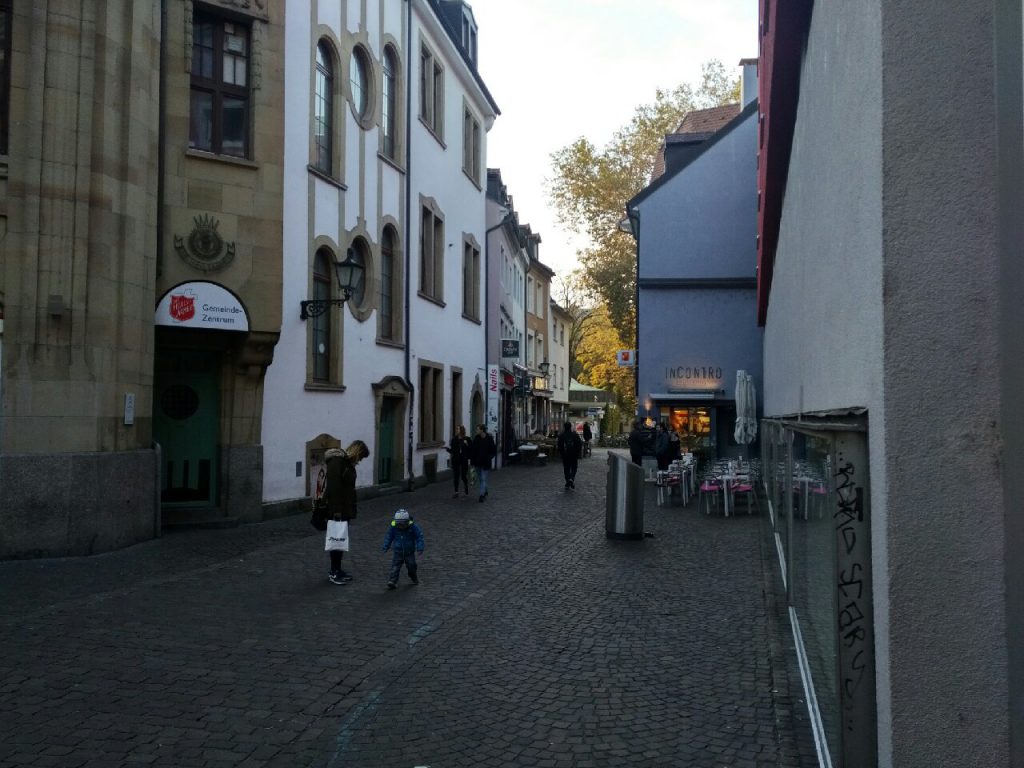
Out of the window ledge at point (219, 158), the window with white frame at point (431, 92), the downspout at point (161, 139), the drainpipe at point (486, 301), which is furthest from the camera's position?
the drainpipe at point (486, 301)

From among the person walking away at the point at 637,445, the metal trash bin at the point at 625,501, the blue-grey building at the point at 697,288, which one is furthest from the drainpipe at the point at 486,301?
the metal trash bin at the point at 625,501

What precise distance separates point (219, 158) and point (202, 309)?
91.5 inches

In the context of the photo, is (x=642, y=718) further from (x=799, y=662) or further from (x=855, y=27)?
(x=855, y=27)

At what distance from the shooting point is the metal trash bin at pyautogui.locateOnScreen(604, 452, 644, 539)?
13.5 meters

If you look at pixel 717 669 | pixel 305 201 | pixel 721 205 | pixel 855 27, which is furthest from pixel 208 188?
pixel 721 205

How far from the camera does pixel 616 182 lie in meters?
42.6

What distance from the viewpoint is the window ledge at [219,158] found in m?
14.5

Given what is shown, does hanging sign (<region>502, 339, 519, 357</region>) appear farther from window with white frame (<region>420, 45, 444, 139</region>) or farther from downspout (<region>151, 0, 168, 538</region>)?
downspout (<region>151, 0, 168, 538</region>)

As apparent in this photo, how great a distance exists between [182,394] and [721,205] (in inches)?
777

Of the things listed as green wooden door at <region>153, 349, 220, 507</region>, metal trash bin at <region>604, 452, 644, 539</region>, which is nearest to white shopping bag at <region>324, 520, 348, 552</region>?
metal trash bin at <region>604, 452, 644, 539</region>

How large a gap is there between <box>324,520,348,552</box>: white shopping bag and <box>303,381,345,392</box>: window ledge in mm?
7595

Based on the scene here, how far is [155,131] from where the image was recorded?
1348 cm

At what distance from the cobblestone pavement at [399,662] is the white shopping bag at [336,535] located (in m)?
0.49

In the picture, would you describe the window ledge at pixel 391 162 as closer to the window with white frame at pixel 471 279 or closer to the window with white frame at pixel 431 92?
the window with white frame at pixel 431 92
